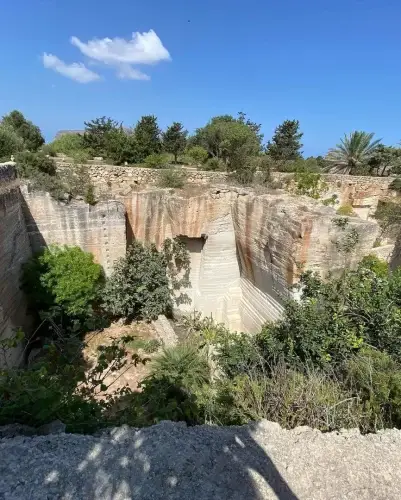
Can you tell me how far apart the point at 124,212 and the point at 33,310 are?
3.78 meters

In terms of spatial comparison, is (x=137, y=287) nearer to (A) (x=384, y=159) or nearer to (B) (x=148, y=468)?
(B) (x=148, y=468)

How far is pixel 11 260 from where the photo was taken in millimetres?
7605

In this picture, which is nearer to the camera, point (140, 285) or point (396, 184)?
point (140, 285)

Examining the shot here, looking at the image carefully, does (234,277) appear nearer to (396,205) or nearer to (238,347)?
Result: (238,347)

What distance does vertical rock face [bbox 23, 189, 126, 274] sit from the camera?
867cm

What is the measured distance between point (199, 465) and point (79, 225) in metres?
7.79

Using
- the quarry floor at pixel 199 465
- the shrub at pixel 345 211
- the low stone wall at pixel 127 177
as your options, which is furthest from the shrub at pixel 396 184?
the quarry floor at pixel 199 465

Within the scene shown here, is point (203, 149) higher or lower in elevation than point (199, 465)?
higher

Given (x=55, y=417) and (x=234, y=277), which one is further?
(x=234, y=277)

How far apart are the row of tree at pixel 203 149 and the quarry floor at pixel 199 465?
10.1 m

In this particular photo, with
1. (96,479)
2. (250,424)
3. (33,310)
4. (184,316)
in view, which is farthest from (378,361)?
(33,310)

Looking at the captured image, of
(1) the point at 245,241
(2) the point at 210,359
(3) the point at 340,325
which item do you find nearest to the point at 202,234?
(1) the point at 245,241

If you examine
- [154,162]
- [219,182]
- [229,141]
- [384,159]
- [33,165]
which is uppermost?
[229,141]

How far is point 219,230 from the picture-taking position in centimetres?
1040
